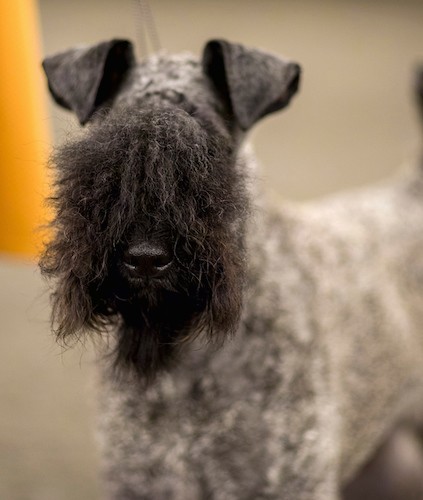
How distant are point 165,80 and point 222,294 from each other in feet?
1.41

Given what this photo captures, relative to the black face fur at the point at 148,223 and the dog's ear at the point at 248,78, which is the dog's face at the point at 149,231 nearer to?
the black face fur at the point at 148,223

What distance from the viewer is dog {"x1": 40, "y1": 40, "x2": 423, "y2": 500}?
42.2 inches

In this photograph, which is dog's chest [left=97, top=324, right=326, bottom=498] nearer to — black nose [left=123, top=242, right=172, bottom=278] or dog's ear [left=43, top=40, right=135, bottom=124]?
black nose [left=123, top=242, right=172, bottom=278]

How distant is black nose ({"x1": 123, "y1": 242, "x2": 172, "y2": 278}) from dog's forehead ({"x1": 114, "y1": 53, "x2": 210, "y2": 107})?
1.05 feet

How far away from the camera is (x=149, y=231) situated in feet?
3.46

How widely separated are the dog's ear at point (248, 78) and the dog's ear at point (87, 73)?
0.16m

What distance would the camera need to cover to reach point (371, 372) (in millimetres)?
1798

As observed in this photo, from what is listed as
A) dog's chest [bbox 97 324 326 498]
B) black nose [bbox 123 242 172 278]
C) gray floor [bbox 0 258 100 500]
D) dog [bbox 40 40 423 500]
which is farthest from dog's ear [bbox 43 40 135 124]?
gray floor [bbox 0 258 100 500]

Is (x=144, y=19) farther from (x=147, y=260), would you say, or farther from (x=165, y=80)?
(x=147, y=260)

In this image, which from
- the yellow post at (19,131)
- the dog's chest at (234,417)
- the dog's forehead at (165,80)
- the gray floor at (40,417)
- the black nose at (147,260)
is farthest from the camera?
the gray floor at (40,417)

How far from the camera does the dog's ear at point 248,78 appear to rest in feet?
4.32

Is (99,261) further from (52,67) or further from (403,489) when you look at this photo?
(403,489)

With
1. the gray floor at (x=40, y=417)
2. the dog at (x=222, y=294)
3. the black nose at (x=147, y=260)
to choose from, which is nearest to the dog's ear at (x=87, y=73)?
the dog at (x=222, y=294)

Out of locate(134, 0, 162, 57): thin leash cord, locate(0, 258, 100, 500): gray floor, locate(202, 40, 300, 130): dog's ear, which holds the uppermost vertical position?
locate(134, 0, 162, 57): thin leash cord
